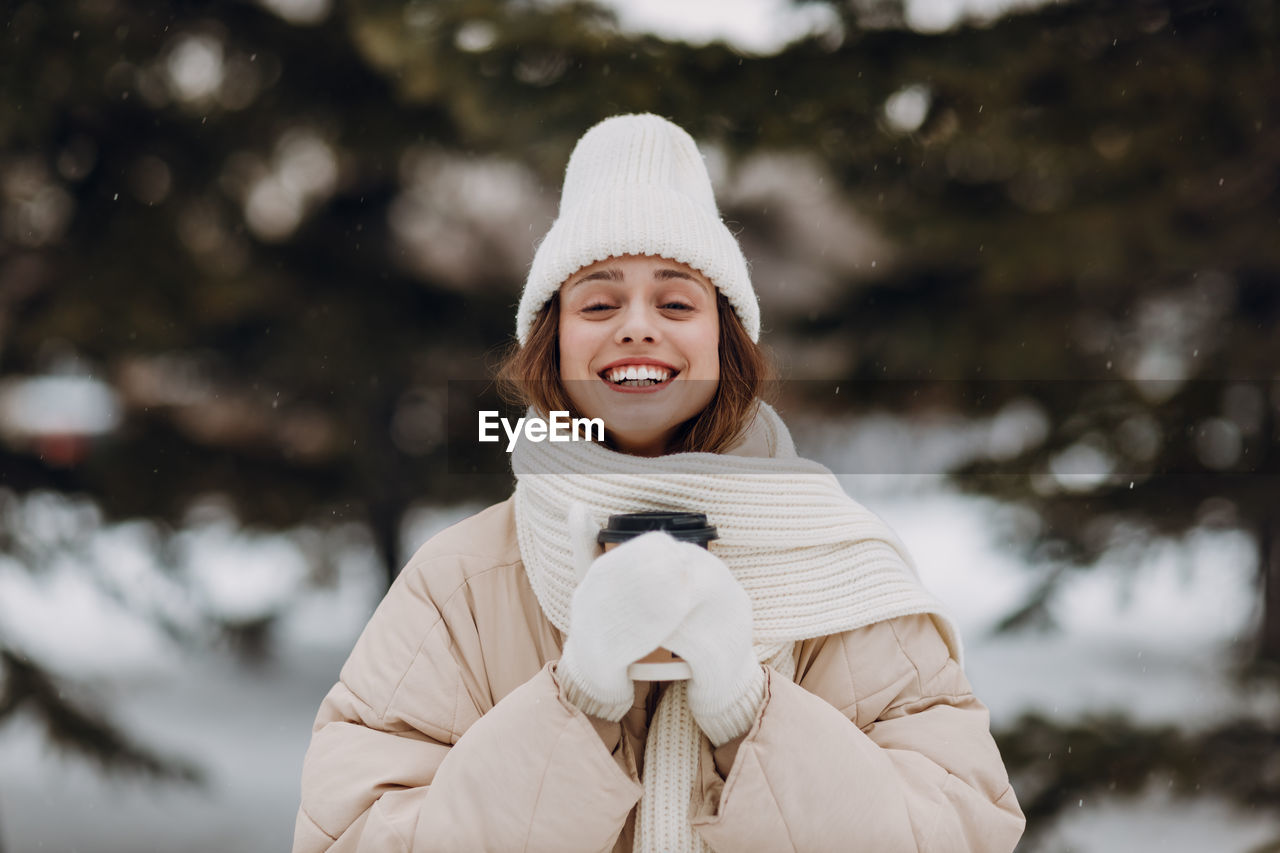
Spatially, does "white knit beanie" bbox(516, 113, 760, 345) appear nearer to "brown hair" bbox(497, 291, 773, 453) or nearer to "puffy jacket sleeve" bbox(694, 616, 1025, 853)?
"brown hair" bbox(497, 291, 773, 453)

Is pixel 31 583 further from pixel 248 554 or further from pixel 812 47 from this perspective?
pixel 812 47

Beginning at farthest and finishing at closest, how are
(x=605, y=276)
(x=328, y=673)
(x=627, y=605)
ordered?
(x=328, y=673)
(x=605, y=276)
(x=627, y=605)

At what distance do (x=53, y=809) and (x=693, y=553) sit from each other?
3873 mm

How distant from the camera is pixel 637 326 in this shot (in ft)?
4.10

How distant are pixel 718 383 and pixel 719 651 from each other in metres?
0.45

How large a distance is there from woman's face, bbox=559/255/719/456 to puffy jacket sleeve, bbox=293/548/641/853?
0.33 m

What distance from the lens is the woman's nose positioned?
4.11 feet

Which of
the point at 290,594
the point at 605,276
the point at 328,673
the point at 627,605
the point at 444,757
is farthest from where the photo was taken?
the point at 328,673

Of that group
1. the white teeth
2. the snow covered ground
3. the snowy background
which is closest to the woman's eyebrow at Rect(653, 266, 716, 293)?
the white teeth

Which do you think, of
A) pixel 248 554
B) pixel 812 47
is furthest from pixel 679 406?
pixel 248 554

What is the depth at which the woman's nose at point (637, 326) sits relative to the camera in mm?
1252

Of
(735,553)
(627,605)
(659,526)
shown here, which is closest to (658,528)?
(659,526)

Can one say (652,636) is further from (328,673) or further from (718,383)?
(328,673)

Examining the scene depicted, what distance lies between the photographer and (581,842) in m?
1.07
